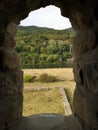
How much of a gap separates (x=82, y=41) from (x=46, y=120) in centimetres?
92

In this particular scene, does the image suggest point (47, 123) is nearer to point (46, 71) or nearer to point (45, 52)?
point (46, 71)

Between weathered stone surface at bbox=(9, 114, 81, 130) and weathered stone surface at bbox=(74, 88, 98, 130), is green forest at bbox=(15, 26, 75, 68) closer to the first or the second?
weathered stone surface at bbox=(9, 114, 81, 130)

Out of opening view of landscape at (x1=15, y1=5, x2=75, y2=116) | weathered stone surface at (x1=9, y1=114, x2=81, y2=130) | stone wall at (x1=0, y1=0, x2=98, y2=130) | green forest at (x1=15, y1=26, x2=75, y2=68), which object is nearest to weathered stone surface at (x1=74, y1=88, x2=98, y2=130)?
stone wall at (x1=0, y1=0, x2=98, y2=130)

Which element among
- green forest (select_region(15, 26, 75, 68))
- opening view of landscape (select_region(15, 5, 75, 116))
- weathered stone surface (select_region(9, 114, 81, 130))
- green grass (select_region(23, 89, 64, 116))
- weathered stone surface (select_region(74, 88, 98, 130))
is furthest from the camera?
green forest (select_region(15, 26, 75, 68))

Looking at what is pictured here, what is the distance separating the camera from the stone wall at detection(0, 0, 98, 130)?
5.22 ft

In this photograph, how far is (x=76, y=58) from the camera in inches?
81.6

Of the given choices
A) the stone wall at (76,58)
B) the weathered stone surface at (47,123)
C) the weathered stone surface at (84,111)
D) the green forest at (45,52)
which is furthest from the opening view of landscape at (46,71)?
the stone wall at (76,58)

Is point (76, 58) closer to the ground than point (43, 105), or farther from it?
farther from it

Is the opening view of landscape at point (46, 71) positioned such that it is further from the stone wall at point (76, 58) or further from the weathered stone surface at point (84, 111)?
the stone wall at point (76, 58)

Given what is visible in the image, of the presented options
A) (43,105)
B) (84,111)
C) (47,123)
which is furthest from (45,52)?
(84,111)

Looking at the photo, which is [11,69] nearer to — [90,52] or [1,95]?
[1,95]

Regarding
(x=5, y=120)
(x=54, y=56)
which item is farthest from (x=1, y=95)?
(x=54, y=56)

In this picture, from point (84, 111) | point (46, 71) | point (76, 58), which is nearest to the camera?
point (84, 111)

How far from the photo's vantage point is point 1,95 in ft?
5.67
